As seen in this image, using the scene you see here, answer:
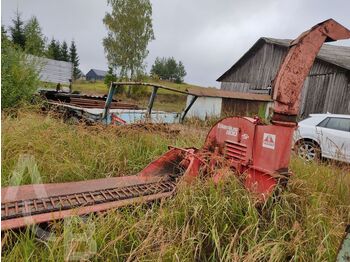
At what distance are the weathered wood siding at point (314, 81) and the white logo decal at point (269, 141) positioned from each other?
45.2 ft

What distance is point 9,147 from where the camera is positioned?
3.79 meters

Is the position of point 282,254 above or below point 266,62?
below

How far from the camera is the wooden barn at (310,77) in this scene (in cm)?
1455

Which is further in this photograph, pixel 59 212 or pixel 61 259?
pixel 59 212

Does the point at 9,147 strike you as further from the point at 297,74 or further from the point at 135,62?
the point at 135,62

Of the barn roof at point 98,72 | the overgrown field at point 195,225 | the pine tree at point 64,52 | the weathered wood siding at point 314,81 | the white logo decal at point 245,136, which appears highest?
the pine tree at point 64,52

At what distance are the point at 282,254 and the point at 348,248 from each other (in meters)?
0.67

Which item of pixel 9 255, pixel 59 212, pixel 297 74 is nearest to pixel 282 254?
pixel 297 74

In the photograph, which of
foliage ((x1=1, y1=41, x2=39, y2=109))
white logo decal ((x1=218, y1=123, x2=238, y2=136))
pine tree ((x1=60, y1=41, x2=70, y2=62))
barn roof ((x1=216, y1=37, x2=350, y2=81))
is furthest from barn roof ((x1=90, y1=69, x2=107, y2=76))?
white logo decal ((x1=218, y1=123, x2=238, y2=136))

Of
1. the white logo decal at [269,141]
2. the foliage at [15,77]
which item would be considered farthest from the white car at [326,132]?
the foliage at [15,77]

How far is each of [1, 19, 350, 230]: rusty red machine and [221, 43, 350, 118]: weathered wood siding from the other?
1334 centimetres

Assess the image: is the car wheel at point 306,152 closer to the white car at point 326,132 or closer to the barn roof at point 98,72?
the white car at point 326,132

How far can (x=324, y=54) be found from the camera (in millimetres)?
16375

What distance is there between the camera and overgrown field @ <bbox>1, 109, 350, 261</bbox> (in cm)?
210
